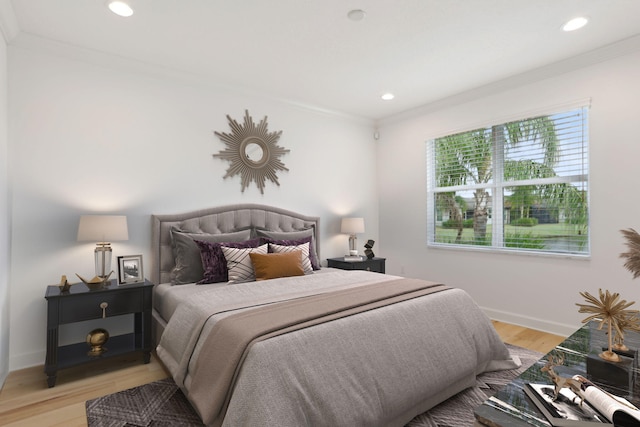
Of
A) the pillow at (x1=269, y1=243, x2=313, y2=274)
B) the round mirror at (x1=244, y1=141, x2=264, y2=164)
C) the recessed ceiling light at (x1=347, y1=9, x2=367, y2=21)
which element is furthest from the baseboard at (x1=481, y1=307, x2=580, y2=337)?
the recessed ceiling light at (x1=347, y1=9, x2=367, y2=21)

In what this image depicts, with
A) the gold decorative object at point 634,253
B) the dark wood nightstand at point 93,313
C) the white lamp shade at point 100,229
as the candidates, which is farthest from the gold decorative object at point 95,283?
the gold decorative object at point 634,253

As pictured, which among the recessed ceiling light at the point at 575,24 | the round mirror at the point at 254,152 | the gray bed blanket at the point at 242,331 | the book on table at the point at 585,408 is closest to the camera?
the book on table at the point at 585,408

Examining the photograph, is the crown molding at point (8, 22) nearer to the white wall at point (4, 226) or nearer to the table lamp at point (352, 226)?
the white wall at point (4, 226)

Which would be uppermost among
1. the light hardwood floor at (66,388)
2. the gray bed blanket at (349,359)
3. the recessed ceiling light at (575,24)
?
the recessed ceiling light at (575,24)

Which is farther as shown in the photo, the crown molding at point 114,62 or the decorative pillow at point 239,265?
the decorative pillow at point 239,265

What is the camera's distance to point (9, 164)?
102 inches

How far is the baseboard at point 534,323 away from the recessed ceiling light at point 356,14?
10.7 ft

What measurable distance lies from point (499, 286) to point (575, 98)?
2.01 metres

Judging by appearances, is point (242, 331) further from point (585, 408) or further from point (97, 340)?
point (97, 340)

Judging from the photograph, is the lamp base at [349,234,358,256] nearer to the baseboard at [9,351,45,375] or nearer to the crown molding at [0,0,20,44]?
the baseboard at [9,351,45,375]

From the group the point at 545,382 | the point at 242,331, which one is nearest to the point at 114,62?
the point at 242,331

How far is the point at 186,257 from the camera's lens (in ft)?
9.93

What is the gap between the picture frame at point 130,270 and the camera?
111 inches

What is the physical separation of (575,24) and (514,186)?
5.31 feet
